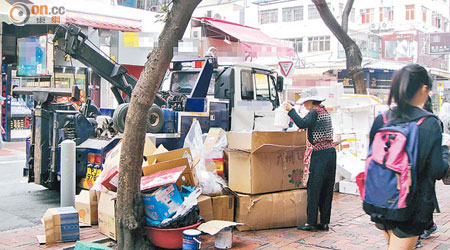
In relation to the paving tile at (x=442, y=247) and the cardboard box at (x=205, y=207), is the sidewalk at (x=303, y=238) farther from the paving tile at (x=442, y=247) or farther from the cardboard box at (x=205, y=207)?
the cardboard box at (x=205, y=207)

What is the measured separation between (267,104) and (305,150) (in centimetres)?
311

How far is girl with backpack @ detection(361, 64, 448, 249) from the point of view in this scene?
113 inches

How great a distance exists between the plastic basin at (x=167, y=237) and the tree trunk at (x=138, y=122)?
0.21 meters

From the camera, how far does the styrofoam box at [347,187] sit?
8234 mm

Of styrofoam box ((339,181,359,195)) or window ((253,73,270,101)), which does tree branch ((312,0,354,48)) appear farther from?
styrofoam box ((339,181,359,195))

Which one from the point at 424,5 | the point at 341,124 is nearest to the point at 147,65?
the point at 341,124

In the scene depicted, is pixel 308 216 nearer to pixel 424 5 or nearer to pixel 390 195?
pixel 390 195

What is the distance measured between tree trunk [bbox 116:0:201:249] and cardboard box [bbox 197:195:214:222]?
87 cm

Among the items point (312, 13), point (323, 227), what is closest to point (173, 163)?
point (323, 227)

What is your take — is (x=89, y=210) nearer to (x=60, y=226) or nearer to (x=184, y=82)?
(x=60, y=226)

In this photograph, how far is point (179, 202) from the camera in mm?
4875

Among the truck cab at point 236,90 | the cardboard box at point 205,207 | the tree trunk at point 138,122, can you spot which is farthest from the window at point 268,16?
the tree trunk at point 138,122

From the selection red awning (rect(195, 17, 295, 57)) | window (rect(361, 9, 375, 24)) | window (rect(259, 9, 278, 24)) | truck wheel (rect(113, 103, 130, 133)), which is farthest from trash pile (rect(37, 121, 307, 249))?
window (rect(361, 9, 375, 24))

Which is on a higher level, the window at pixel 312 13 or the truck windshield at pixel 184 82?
the window at pixel 312 13
